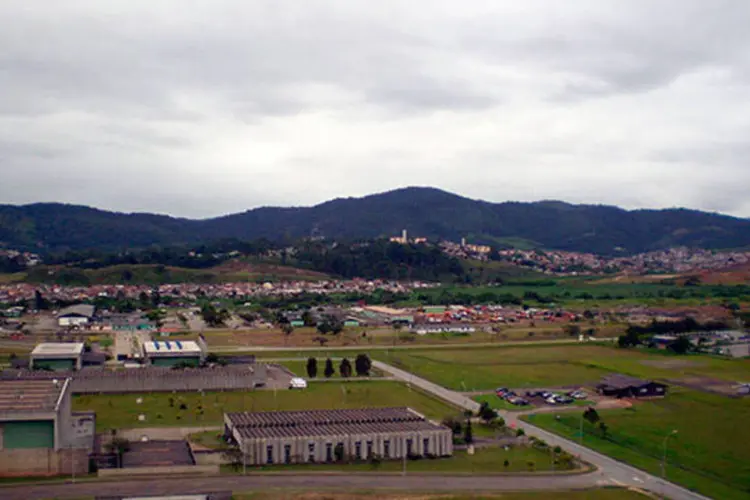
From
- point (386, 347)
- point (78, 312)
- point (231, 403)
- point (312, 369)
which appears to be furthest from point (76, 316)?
point (231, 403)

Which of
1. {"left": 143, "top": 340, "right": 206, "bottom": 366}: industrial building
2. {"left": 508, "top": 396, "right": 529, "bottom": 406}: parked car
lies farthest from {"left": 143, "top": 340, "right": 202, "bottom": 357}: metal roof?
{"left": 508, "top": 396, "right": 529, "bottom": 406}: parked car

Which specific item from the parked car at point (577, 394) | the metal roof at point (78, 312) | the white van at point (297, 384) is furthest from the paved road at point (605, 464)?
the metal roof at point (78, 312)

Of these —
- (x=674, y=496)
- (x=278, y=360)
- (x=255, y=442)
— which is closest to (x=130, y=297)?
(x=278, y=360)

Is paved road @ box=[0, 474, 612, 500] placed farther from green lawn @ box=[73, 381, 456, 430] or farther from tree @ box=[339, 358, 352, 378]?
tree @ box=[339, 358, 352, 378]

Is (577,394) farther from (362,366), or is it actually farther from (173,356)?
(173,356)

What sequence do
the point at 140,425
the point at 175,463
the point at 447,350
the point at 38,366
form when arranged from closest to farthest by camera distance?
the point at 175,463 < the point at 140,425 < the point at 38,366 < the point at 447,350

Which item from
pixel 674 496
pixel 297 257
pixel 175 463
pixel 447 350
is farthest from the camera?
pixel 297 257

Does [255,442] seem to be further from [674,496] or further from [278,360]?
[278,360]
